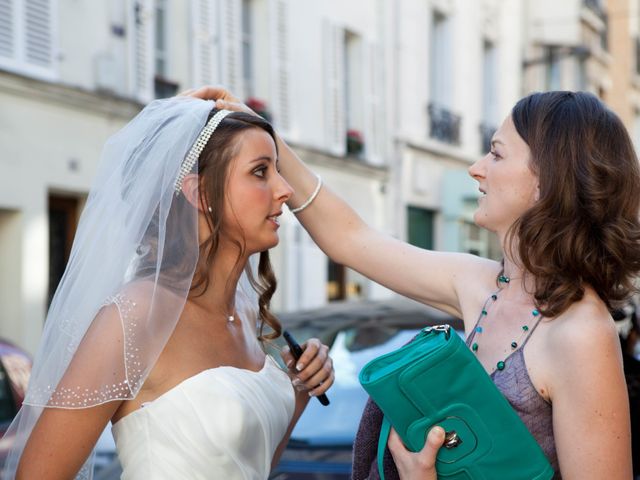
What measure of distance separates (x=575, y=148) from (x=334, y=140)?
1541cm

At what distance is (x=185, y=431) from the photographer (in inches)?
114

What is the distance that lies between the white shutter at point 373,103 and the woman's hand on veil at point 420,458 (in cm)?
1682

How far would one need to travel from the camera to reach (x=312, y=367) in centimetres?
326

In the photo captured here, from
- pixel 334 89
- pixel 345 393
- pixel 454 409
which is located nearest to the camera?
pixel 454 409

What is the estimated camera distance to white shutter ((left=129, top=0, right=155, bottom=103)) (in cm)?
1294

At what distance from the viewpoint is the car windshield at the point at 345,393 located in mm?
4516

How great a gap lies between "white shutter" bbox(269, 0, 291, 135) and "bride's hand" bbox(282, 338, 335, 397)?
42.6 ft

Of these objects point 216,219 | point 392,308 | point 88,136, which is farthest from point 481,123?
point 216,219

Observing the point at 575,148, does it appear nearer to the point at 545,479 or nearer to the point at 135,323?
the point at 545,479

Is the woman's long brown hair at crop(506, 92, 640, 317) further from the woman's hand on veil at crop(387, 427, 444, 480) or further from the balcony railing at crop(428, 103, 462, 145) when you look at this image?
the balcony railing at crop(428, 103, 462, 145)

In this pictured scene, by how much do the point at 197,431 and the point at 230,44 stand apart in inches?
500

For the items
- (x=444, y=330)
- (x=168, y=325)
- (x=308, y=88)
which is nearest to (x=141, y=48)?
(x=308, y=88)

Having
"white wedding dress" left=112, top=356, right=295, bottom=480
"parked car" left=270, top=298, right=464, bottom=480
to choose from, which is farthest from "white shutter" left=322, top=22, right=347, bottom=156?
"white wedding dress" left=112, top=356, right=295, bottom=480

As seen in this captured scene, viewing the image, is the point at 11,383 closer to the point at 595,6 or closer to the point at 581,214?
the point at 581,214
